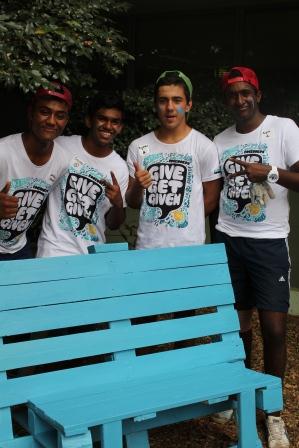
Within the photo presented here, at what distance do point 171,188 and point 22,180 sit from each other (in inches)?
32.3

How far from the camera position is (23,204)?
10.7ft

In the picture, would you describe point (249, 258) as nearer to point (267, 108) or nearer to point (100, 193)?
point (100, 193)

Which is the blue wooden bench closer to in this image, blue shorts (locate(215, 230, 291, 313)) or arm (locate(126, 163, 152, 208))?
blue shorts (locate(215, 230, 291, 313))

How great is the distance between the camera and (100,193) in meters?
3.45

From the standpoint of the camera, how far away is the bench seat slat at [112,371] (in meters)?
2.61

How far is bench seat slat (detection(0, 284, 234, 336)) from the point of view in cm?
272

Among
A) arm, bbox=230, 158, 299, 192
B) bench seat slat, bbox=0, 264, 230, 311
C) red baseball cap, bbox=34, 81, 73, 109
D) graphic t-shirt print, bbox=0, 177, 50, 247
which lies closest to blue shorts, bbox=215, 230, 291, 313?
bench seat slat, bbox=0, 264, 230, 311

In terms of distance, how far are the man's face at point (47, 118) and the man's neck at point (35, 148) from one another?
3 cm

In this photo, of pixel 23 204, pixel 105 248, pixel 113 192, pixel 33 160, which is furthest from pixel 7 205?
pixel 113 192

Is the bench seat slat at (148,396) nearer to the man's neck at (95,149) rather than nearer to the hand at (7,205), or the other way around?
the hand at (7,205)

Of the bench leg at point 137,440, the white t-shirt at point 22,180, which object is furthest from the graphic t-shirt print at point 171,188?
the bench leg at point 137,440

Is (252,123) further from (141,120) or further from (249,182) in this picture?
(141,120)

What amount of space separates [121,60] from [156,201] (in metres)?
0.96

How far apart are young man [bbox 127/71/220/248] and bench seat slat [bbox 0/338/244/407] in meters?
0.66
